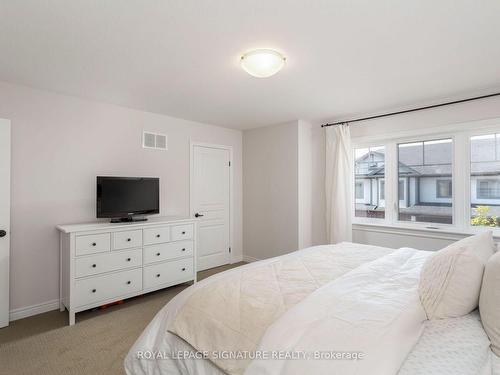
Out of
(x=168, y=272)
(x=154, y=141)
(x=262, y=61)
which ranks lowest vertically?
(x=168, y=272)

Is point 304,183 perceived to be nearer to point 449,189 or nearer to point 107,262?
point 449,189

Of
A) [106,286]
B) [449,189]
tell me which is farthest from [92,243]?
[449,189]

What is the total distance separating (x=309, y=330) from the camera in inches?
41.9

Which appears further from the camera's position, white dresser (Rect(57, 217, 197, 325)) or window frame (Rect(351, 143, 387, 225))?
window frame (Rect(351, 143, 387, 225))

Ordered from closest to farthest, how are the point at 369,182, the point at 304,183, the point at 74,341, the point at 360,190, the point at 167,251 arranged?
the point at 74,341
the point at 167,251
the point at 369,182
the point at 360,190
the point at 304,183

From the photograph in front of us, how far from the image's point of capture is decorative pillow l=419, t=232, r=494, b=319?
3.87 ft

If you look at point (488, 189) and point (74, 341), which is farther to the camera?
point (488, 189)

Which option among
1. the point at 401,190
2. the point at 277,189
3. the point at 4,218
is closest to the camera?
the point at 4,218

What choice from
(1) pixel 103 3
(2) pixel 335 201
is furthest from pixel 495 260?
(2) pixel 335 201

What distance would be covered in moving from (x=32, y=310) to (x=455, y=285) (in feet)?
11.8

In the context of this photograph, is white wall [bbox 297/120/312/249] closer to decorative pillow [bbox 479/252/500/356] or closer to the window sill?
the window sill

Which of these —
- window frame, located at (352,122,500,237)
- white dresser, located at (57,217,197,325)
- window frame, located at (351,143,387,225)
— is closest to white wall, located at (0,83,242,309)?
white dresser, located at (57,217,197,325)

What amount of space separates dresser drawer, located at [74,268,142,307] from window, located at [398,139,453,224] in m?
3.36

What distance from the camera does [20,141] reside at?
108 inches
